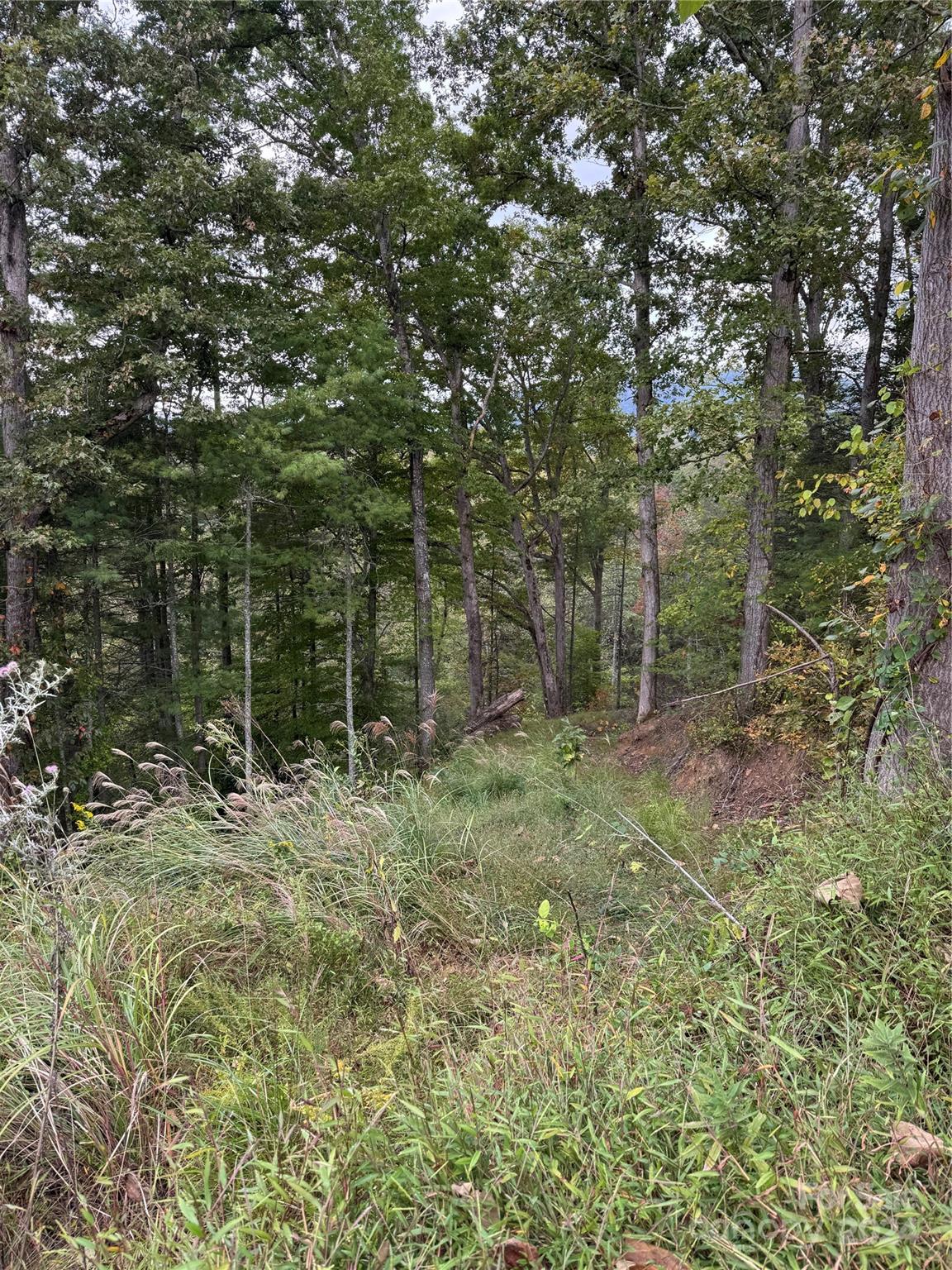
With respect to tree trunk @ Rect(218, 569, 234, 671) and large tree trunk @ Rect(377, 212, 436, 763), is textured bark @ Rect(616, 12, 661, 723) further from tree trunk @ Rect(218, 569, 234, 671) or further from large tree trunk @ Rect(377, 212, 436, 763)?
tree trunk @ Rect(218, 569, 234, 671)

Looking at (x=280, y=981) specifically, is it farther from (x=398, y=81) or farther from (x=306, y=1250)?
(x=398, y=81)

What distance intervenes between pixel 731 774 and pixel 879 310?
8163 mm

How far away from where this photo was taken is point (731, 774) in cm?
593

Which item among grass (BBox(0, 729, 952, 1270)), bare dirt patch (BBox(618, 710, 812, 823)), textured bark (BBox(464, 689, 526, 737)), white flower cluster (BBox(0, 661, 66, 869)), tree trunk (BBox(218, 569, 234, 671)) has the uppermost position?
tree trunk (BBox(218, 569, 234, 671))

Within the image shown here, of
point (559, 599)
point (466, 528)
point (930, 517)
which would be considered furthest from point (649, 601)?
point (930, 517)

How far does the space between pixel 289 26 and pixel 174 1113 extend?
602 inches

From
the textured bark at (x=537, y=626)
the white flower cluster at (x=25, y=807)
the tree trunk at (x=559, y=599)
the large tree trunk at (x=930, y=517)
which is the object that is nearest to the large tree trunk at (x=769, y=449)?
the large tree trunk at (x=930, y=517)

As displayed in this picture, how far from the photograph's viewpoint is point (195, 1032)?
6.92ft

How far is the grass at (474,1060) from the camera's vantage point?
4.17 ft

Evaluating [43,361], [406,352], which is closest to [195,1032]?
[43,361]

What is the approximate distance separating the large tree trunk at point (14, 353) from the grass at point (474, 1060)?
722cm

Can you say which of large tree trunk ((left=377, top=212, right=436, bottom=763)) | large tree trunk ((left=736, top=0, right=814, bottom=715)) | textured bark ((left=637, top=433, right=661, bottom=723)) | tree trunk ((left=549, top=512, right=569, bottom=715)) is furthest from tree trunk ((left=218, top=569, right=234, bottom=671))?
large tree trunk ((left=736, top=0, right=814, bottom=715))

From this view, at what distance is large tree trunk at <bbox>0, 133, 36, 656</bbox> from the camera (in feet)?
27.5

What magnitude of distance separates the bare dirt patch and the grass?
5.99ft
